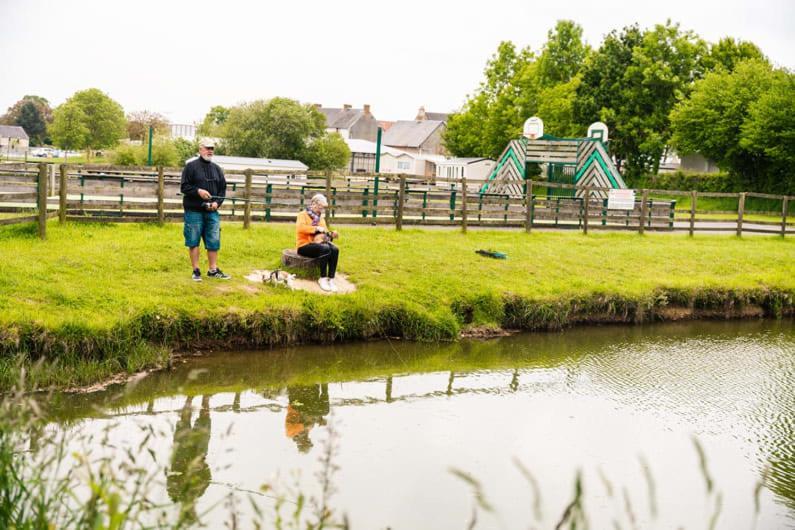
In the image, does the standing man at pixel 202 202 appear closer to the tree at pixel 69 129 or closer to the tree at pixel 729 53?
the tree at pixel 729 53

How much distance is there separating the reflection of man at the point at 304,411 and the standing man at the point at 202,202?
3.27m

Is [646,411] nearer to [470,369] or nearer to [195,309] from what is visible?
[470,369]

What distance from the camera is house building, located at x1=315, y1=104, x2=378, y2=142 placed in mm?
110125

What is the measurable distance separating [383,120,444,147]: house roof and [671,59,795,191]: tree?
177ft

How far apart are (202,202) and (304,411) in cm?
416

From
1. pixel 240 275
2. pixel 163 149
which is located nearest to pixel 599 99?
pixel 163 149

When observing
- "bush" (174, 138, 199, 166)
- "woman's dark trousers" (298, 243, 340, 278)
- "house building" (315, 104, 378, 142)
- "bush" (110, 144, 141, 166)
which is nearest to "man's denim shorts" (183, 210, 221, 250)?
"woman's dark trousers" (298, 243, 340, 278)

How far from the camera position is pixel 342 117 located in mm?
113438

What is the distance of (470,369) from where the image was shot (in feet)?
35.7

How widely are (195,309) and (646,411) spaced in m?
5.43

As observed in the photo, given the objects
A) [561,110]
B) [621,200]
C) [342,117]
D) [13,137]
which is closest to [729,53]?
[561,110]

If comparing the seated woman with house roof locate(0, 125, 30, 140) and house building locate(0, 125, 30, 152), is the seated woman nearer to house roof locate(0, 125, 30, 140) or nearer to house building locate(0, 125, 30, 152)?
house building locate(0, 125, 30, 152)

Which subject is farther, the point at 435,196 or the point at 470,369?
the point at 435,196

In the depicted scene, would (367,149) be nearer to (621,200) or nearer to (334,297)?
(621,200)
